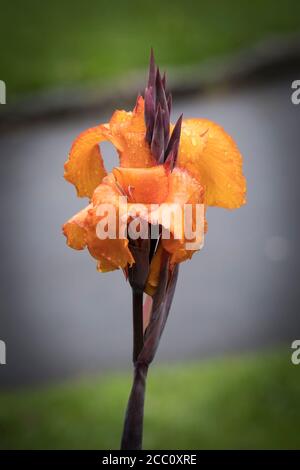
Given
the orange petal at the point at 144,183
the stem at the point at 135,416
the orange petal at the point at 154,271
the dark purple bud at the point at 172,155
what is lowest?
the stem at the point at 135,416

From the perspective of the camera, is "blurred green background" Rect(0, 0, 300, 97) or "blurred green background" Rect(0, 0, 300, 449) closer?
"blurred green background" Rect(0, 0, 300, 449)

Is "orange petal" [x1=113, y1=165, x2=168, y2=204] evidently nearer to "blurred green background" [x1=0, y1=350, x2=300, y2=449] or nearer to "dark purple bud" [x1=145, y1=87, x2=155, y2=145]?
"dark purple bud" [x1=145, y1=87, x2=155, y2=145]

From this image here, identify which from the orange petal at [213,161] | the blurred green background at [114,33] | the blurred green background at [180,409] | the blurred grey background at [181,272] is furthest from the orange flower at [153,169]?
the blurred green background at [114,33]

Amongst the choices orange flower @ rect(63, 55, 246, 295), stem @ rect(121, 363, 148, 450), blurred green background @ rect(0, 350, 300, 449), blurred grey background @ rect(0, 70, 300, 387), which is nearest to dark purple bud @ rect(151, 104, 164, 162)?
orange flower @ rect(63, 55, 246, 295)

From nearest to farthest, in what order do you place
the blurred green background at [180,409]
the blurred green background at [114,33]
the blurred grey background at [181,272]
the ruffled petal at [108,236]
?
1. the ruffled petal at [108,236]
2. the blurred green background at [180,409]
3. the blurred grey background at [181,272]
4. the blurred green background at [114,33]

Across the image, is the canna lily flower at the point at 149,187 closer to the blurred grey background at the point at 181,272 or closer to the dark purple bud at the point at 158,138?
the dark purple bud at the point at 158,138

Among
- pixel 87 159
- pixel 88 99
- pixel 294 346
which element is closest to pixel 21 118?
pixel 88 99

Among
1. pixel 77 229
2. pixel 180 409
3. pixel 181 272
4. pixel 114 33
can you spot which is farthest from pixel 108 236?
pixel 114 33
